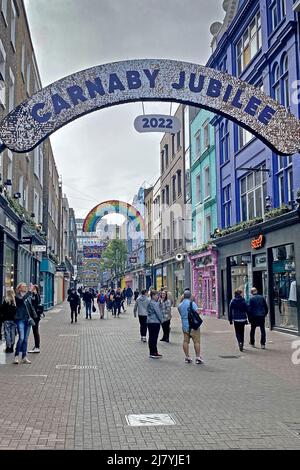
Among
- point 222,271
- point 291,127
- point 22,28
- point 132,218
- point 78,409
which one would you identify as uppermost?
point 22,28

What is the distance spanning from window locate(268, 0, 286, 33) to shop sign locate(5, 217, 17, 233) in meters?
12.3

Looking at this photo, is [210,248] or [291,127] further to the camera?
[210,248]

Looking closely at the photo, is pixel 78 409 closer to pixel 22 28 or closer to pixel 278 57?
pixel 278 57

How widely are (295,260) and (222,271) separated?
9.40 m

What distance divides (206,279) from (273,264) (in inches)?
424

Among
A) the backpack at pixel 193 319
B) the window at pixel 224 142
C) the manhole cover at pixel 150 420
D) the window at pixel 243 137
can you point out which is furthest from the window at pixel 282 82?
the manhole cover at pixel 150 420

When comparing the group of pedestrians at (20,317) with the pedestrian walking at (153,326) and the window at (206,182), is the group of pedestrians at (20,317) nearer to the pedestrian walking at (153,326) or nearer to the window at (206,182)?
the pedestrian walking at (153,326)

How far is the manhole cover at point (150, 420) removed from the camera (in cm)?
638

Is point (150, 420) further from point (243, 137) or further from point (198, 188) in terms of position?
point (198, 188)

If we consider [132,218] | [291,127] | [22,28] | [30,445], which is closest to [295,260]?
[291,127]

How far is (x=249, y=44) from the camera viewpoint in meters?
22.6

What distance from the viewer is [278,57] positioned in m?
18.9

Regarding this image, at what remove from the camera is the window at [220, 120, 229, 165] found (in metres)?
26.1

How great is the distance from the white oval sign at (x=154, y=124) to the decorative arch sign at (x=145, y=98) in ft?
1.34
